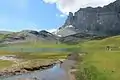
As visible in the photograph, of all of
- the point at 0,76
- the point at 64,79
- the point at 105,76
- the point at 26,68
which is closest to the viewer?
the point at 105,76

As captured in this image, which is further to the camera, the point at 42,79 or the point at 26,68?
the point at 26,68

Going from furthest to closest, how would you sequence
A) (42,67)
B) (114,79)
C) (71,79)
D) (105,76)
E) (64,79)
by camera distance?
(42,67)
(64,79)
(71,79)
(105,76)
(114,79)

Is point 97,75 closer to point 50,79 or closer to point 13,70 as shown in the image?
point 50,79

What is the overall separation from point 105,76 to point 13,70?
34781 mm

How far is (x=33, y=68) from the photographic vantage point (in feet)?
285

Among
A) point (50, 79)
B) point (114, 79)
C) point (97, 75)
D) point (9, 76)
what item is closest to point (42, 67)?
point (9, 76)

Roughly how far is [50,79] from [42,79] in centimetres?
186

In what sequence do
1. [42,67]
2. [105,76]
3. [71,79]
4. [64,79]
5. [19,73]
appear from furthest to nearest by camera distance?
[42,67]
[19,73]
[64,79]
[71,79]
[105,76]

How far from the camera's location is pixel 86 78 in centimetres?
4919

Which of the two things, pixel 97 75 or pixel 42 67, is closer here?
pixel 97 75

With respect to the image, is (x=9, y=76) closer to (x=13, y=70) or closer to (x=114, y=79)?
(x=13, y=70)

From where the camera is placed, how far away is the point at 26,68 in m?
83.2

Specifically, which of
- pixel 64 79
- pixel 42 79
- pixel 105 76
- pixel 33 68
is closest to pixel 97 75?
pixel 105 76

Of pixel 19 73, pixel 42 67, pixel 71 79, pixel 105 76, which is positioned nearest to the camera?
pixel 105 76
